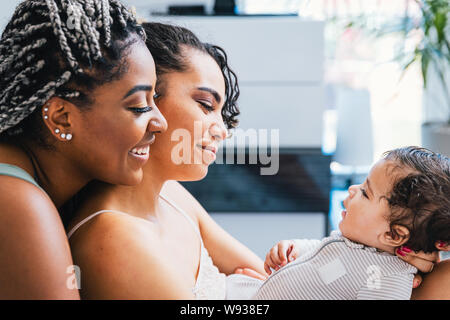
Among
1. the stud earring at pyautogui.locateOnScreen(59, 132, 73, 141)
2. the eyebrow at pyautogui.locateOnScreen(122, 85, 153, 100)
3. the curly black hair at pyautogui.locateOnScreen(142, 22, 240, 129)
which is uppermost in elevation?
the curly black hair at pyautogui.locateOnScreen(142, 22, 240, 129)

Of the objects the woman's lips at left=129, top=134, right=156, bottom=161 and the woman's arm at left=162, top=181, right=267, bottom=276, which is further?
the woman's arm at left=162, top=181, right=267, bottom=276

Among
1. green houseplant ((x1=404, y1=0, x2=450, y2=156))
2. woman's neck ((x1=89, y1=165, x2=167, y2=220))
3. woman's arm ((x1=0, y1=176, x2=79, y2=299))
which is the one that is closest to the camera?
woman's arm ((x1=0, y1=176, x2=79, y2=299))

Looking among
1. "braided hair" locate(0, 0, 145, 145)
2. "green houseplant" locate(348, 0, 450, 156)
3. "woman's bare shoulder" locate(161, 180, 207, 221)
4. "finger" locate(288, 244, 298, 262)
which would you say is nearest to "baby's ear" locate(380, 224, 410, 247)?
"finger" locate(288, 244, 298, 262)

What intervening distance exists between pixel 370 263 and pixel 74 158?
53 cm

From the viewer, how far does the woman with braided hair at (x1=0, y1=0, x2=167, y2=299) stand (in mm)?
592

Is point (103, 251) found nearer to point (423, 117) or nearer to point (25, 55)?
point (25, 55)

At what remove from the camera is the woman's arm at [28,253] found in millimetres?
583

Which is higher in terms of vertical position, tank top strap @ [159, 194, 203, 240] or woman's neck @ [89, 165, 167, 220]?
woman's neck @ [89, 165, 167, 220]

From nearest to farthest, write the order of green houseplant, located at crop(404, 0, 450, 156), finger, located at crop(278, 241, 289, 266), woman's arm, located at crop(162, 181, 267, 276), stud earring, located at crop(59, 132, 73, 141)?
1. stud earring, located at crop(59, 132, 73, 141)
2. finger, located at crop(278, 241, 289, 266)
3. woman's arm, located at crop(162, 181, 267, 276)
4. green houseplant, located at crop(404, 0, 450, 156)

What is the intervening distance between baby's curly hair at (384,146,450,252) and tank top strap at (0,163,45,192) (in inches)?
23.7

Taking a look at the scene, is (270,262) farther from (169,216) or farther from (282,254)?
(169,216)

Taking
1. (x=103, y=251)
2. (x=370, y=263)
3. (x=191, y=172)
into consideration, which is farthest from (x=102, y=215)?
(x=370, y=263)

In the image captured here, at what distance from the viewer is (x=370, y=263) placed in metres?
0.84

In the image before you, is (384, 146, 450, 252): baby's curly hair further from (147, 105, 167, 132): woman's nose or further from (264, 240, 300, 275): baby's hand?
(147, 105, 167, 132): woman's nose
